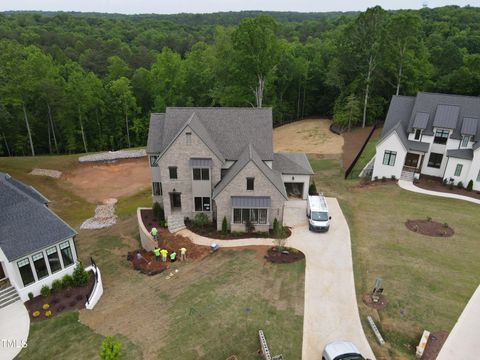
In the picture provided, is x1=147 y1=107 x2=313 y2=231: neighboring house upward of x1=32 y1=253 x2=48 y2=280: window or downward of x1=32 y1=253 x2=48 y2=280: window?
upward

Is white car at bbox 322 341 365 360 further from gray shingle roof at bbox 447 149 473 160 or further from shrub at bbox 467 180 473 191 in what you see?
gray shingle roof at bbox 447 149 473 160

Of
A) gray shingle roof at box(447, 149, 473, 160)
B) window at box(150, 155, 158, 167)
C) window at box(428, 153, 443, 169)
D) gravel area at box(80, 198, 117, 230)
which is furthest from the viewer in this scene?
window at box(428, 153, 443, 169)

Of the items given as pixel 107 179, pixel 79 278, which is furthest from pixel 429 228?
pixel 107 179

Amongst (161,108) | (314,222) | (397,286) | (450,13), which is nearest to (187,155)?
(314,222)

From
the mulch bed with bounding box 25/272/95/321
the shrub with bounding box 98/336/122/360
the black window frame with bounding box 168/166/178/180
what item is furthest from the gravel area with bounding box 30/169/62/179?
the shrub with bounding box 98/336/122/360

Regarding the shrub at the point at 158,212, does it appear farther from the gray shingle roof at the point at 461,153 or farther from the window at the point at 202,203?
the gray shingle roof at the point at 461,153

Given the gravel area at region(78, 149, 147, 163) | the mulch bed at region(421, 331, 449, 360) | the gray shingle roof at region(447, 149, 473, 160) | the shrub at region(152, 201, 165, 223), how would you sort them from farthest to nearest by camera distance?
the gravel area at region(78, 149, 147, 163), the gray shingle roof at region(447, 149, 473, 160), the shrub at region(152, 201, 165, 223), the mulch bed at region(421, 331, 449, 360)

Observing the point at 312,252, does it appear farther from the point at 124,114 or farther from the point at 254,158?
the point at 124,114
